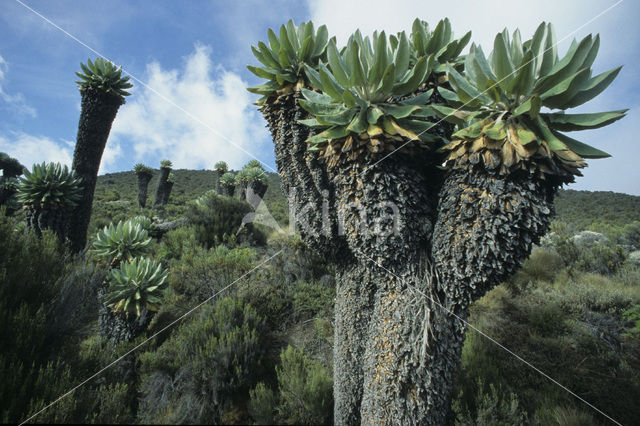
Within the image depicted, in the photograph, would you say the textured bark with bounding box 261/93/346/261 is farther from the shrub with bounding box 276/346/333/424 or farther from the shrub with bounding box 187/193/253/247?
the shrub with bounding box 187/193/253/247

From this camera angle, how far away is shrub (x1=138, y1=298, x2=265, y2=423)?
3.60ft

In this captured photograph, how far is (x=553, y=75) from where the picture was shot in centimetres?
169

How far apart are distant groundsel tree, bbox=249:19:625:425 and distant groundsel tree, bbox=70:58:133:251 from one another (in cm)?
552

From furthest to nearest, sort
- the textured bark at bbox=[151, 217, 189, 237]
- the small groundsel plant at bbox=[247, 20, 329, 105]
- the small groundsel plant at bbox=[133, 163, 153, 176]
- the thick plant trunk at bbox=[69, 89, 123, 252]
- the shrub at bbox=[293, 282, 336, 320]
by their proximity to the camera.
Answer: the small groundsel plant at bbox=[133, 163, 153, 176], the textured bark at bbox=[151, 217, 189, 237], the thick plant trunk at bbox=[69, 89, 123, 252], the shrub at bbox=[293, 282, 336, 320], the small groundsel plant at bbox=[247, 20, 329, 105]

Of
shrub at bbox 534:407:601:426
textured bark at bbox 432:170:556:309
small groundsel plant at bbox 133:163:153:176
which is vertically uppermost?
small groundsel plant at bbox 133:163:153:176

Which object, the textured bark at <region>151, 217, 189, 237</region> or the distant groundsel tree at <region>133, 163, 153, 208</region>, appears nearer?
the textured bark at <region>151, 217, 189, 237</region>

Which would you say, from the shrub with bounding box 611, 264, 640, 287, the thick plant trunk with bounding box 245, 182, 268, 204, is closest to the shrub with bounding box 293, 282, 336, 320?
the shrub with bounding box 611, 264, 640, 287

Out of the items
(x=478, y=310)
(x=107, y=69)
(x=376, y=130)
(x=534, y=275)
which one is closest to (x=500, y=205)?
(x=376, y=130)

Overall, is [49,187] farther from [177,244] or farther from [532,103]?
[532,103]

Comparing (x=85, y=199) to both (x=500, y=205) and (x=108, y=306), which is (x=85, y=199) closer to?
(x=108, y=306)

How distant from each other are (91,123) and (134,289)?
4719mm

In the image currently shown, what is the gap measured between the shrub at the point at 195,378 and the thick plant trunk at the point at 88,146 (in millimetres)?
5172

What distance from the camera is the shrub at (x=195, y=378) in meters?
1.10

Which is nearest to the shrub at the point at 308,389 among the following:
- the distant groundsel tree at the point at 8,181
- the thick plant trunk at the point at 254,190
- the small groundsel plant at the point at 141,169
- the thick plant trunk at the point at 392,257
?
the thick plant trunk at the point at 392,257
